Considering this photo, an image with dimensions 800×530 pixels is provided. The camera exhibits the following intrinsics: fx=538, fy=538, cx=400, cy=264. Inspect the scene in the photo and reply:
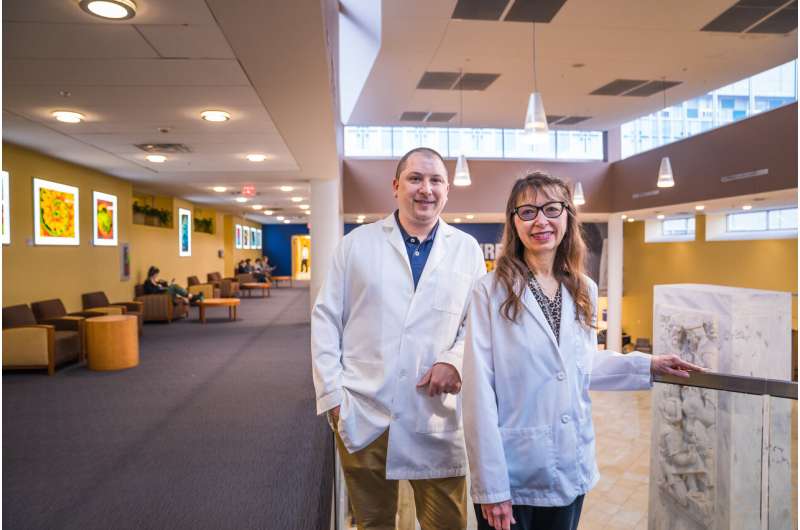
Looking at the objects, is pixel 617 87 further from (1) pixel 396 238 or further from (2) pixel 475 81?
(1) pixel 396 238

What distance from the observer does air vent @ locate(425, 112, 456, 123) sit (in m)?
11.3

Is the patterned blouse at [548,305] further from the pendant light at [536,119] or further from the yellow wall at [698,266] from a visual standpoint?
the yellow wall at [698,266]

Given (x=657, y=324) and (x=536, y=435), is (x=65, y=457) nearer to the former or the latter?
(x=536, y=435)

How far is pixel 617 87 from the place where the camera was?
956 cm

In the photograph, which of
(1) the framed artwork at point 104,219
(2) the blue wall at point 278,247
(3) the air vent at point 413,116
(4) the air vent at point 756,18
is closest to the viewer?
(4) the air vent at point 756,18

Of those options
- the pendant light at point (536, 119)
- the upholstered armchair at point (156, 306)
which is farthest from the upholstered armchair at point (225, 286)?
the pendant light at point (536, 119)

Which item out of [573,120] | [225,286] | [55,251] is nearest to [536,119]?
[573,120]

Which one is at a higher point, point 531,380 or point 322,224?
point 322,224

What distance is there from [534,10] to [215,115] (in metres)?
3.80

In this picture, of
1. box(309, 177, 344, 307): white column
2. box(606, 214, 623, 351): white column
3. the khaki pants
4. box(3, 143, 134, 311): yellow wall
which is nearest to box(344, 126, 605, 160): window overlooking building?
box(606, 214, 623, 351): white column

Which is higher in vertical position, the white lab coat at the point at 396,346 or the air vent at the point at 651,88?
the air vent at the point at 651,88

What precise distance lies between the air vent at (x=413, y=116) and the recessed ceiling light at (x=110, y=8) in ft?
26.6

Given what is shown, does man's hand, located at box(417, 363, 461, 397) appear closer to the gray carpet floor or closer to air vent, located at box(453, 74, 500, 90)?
the gray carpet floor

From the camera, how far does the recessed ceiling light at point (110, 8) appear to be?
3.35 m
